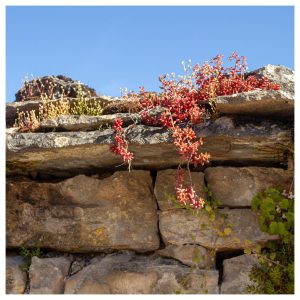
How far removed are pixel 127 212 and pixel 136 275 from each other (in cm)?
82

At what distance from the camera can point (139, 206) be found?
6.69 metres

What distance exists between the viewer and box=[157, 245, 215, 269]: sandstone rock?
20.9ft

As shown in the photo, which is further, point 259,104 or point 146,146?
point 146,146

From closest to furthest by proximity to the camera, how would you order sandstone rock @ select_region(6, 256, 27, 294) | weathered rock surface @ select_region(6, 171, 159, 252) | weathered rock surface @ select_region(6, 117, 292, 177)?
weathered rock surface @ select_region(6, 117, 292, 177), sandstone rock @ select_region(6, 256, 27, 294), weathered rock surface @ select_region(6, 171, 159, 252)

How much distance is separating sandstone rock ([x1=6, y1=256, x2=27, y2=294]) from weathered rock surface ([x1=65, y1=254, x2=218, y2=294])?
59 cm

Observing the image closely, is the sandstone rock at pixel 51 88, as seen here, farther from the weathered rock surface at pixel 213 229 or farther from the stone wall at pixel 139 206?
the weathered rock surface at pixel 213 229

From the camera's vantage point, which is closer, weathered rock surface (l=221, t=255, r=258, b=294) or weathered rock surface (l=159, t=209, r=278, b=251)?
weathered rock surface (l=221, t=255, r=258, b=294)

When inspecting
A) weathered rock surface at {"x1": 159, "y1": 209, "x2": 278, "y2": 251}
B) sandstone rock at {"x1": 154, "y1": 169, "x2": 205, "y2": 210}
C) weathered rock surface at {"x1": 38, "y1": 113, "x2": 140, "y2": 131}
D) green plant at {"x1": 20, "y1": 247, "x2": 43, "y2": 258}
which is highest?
weathered rock surface at {"x1": 38, "y1": 113, "x2": 140, "y2": 131}

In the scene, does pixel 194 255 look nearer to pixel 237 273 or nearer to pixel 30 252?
pixel 237 273

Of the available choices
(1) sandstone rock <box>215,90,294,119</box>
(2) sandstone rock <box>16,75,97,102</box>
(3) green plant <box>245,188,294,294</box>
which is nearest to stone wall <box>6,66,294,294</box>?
(1) sandstone rock <box>215,90,294,119</box>

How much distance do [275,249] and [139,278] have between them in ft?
5.56

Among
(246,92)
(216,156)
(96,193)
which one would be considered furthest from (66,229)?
(246,92)

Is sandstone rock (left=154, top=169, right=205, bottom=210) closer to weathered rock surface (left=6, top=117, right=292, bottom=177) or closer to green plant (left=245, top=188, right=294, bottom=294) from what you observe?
weathered rock surface (left=6, top=117, right=292, bottom=177)

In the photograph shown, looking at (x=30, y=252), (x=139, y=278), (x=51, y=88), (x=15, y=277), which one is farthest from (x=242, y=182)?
(x=51, y=88)
